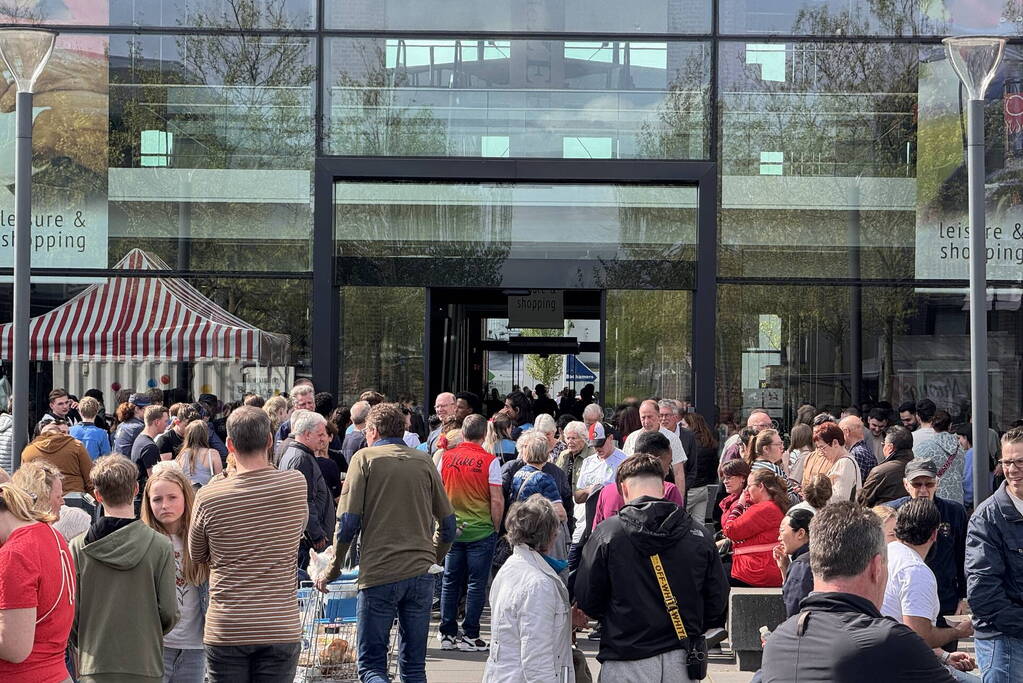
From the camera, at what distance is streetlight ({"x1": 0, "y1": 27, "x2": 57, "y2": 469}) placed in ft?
33.8

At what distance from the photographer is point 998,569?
6.34 m

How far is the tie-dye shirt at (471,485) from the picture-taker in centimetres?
994

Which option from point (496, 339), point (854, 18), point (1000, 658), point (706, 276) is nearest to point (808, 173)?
point (706, 276)

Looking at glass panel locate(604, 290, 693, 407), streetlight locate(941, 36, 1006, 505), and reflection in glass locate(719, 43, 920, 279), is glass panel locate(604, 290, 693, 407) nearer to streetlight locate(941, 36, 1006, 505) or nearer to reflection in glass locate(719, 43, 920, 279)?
reflection in glass locate(719, 43, 920, 279)

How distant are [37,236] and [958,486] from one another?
38.8ft

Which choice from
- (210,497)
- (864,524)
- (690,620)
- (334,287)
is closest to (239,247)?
(334,287)

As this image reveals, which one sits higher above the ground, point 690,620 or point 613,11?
point 613,11

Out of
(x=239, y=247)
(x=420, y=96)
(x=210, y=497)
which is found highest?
(x=420, y=96)

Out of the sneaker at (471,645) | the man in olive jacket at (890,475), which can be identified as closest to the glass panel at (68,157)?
the sneaker at (471,645)

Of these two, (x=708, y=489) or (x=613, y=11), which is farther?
(x=613, y=11)

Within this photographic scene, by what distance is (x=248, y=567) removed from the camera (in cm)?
606

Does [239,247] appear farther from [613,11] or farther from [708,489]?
[708,489]

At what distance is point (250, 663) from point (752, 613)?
4205mm

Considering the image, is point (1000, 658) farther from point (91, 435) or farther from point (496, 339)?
point (496, 339)
